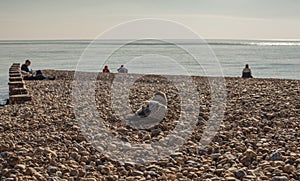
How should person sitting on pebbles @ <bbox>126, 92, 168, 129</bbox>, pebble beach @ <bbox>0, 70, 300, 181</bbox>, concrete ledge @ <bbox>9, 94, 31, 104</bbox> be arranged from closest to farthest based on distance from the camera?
pebble beach @ <bbox>0, 70, 300, 181</bbox> < person sitting on pebbles @ <bbox>126, 92, 168, 129</bbox> < concrete ledge @ <bbox>9, 94, 31, 104</bbox>

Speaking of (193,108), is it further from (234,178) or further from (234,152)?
(234,178)

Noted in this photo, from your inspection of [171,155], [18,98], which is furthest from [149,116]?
[18,98]

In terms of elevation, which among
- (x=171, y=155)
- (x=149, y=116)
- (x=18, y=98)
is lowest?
(x=171, y=155)

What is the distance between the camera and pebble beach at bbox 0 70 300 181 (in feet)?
19.0

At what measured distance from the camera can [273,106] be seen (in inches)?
423

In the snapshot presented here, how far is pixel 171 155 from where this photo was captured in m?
6.73

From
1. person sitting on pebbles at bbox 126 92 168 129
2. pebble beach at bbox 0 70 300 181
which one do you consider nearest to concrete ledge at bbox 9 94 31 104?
pebble beach at bbox 0 70 300 181

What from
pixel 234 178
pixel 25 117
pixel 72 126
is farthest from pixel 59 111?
pixel 234 178

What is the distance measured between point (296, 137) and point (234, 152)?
4.66ft

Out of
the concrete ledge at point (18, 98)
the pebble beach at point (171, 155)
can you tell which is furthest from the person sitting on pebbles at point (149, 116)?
the concrete ledge at point (18, 98)

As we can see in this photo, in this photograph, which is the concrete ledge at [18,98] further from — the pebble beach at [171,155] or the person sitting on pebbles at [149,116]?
the person sitting on pebbles at [149,116]

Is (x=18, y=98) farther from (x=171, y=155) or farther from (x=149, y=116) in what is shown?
(x=171, y=155)

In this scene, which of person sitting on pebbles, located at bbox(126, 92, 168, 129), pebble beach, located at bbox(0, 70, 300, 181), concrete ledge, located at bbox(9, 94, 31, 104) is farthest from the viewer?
concrete ledge, located at bbox(9, 94, 31, 104)

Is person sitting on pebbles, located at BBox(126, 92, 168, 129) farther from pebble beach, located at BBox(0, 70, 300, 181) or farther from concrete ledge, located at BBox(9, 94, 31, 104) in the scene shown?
concrete ledge, located at BBox(9, 94, 31, 104)
